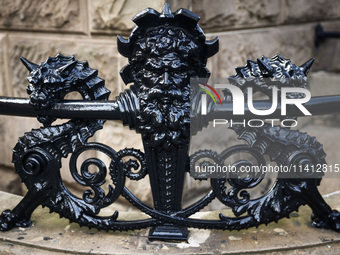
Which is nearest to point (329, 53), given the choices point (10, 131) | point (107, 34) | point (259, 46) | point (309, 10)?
point (309, 10)

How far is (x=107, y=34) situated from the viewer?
66.3 inches

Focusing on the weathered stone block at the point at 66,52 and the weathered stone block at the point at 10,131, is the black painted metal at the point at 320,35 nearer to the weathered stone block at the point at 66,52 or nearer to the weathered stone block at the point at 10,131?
the weathered stone block at the point at 66,52

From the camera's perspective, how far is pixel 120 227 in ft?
3.67

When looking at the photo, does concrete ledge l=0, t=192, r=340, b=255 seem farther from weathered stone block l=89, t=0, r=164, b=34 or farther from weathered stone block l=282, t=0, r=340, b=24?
weathered stone block l=282, t=0, r=340, b=24

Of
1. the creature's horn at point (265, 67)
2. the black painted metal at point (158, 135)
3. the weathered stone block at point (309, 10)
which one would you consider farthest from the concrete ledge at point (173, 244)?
the weathered stone block at point (309, 10)

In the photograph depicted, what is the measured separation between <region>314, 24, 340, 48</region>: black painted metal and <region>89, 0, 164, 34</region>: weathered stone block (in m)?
1.27

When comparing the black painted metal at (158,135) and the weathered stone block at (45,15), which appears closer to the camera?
the black painted metal at (158,135)

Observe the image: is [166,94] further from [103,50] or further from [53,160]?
[103,50]

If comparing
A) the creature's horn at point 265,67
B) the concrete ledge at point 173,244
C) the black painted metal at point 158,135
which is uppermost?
the creature's horn at point 265,67

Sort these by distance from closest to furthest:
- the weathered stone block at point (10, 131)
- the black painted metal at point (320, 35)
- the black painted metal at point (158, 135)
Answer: the black painted metal at point (158, 135)
the weathered stone block at point (10, 131)
the black painted metal at point (320, 35)

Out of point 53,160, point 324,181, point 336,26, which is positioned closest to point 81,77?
point 53,160

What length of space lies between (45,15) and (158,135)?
107 cm

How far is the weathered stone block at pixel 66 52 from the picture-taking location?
170cm

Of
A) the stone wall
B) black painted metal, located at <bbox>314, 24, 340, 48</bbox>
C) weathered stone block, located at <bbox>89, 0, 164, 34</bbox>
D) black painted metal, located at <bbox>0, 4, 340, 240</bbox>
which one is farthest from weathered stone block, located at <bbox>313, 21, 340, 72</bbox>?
black painted metal, located at <bbox>0, 4, 340, 240</bbox>
